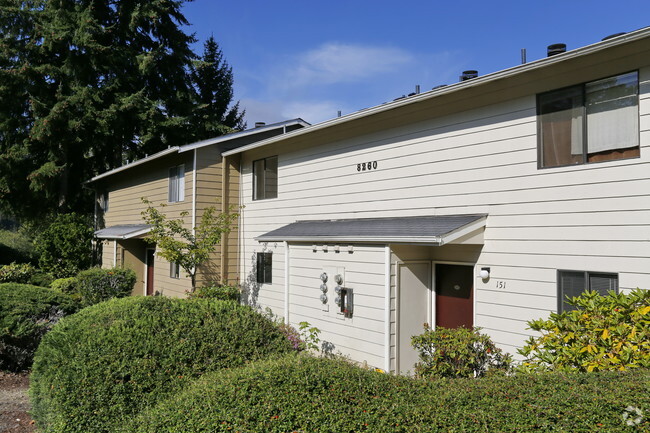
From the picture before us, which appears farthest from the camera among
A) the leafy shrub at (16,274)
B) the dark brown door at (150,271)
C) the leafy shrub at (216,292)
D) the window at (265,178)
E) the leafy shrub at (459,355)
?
the dark brown door at (150,271)

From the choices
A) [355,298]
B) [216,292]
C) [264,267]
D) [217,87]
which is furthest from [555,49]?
[217,87]

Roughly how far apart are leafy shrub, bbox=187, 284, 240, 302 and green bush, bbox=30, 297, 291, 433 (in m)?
6.96

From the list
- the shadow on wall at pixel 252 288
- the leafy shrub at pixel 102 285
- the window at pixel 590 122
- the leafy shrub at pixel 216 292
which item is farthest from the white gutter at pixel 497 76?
the leafy shrub at pixel 102 285

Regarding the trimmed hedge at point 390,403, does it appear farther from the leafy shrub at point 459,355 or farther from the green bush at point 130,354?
the leafy shrub at point 459,355

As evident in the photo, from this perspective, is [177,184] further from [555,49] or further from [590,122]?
[590,122]

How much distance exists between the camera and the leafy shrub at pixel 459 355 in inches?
285

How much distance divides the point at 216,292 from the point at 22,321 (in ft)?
18.3

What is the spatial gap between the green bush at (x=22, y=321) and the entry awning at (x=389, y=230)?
4866mm

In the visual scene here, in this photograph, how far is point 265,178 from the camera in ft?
46.2

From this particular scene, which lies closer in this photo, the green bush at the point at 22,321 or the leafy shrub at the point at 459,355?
the leafy shrub at the point at 459,355

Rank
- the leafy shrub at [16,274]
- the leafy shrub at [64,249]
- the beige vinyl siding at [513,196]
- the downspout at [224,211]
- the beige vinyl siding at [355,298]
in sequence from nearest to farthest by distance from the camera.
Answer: the beige vinyl siding at [513,196] < the beige vinyl siding at [355,298] < the downspout at [224,211] < the leafy shrub at [16,274] < the leafy shrub at [64,249]

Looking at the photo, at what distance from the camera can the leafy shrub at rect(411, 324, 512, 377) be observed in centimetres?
724

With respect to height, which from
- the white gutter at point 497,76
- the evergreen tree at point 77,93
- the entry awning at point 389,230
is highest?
the evergreen tree at point 77,93

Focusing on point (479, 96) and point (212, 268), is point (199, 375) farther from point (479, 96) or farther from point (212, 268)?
point (212, 268)
